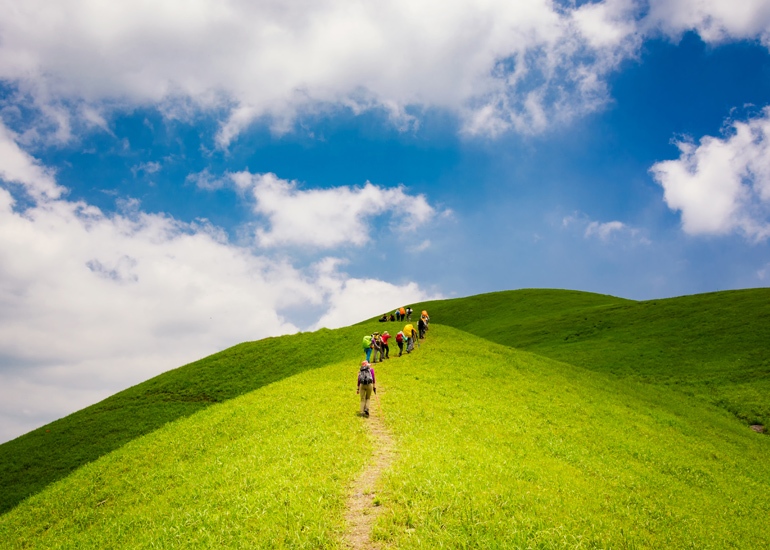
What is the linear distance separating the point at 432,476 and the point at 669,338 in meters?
63.7

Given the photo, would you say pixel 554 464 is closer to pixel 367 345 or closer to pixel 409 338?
pixel 367 345

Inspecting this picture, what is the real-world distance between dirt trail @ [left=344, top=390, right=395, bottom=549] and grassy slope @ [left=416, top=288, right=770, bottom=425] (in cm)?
4143

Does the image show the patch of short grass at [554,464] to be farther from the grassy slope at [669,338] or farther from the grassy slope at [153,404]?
the grassy slope at [153,404]

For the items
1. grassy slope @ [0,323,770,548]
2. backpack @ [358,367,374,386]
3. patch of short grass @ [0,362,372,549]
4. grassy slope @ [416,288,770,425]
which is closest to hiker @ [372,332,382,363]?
grassy slope @ [0,323,770,548]

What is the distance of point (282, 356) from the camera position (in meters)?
57.3

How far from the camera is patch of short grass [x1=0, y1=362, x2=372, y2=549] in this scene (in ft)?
46.4

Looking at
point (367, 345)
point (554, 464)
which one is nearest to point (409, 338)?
point (367, 345)

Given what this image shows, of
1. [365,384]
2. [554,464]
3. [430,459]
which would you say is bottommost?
[554,464]

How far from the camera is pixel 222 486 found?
703 inches

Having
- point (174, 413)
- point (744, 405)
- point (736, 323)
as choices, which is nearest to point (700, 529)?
point (744, 405)

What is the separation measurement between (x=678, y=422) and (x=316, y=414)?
29.4 meters

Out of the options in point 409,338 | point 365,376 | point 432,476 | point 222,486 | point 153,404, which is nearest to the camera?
point 432,476

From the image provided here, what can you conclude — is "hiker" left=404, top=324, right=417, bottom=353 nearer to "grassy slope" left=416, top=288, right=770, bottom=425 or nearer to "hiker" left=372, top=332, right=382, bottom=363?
"hiker" left=372, top=332, right=382, bottom=363

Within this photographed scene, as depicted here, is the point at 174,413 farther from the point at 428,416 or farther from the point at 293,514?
the point at 293,514
